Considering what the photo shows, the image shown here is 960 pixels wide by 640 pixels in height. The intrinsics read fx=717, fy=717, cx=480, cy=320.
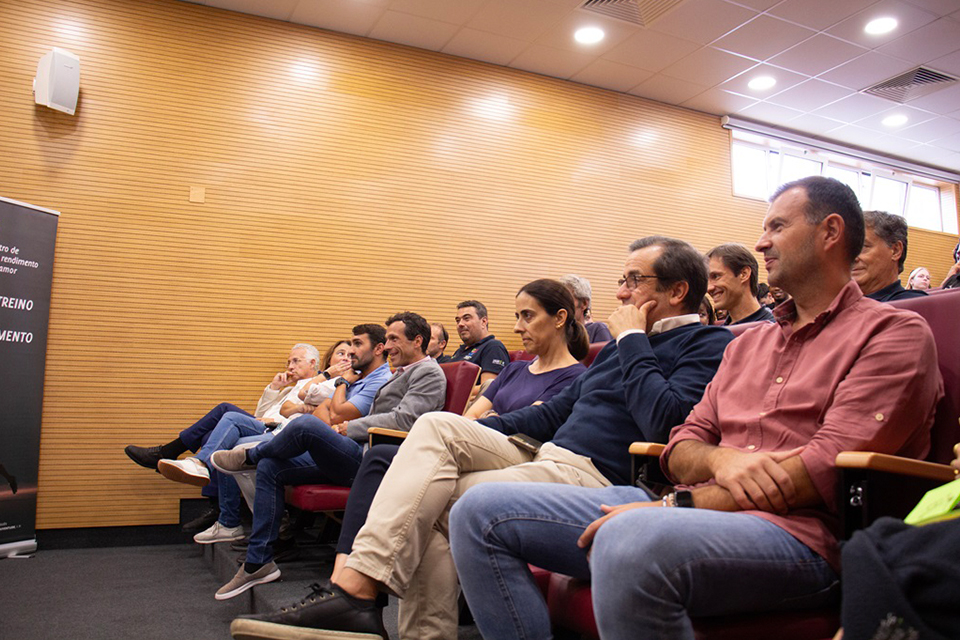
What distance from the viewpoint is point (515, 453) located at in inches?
71.9

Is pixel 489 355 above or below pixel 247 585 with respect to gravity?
above

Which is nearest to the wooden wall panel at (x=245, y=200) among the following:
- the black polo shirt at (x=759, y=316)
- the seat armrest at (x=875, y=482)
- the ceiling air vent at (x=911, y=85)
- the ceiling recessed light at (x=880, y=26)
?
the ceiling recessed light at (x=880, y=26)

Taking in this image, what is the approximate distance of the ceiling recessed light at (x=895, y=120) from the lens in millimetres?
6422

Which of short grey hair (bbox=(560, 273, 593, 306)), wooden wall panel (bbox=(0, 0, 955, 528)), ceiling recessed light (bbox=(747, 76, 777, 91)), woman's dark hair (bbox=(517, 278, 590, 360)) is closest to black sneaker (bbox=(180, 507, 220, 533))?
wooden wall panel (bbox=(0, 0, 955, 528))

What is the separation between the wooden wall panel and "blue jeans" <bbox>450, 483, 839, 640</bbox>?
3.65 meters

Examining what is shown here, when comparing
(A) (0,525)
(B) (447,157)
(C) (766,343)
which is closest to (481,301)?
(B) (447,157)

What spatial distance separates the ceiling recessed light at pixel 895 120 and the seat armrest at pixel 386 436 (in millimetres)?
6066

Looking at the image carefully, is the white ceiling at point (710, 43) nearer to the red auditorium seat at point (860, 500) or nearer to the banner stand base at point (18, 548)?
the banner stand base at point (18, 548)

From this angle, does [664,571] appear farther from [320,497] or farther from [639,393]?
[320,497]

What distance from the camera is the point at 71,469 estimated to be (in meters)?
4.17

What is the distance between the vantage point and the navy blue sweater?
1588 mm

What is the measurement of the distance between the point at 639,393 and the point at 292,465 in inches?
67.5

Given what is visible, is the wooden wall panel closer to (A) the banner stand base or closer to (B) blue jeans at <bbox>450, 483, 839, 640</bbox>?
(A) the banner stand base

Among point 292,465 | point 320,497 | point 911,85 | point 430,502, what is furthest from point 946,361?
point 911,85
